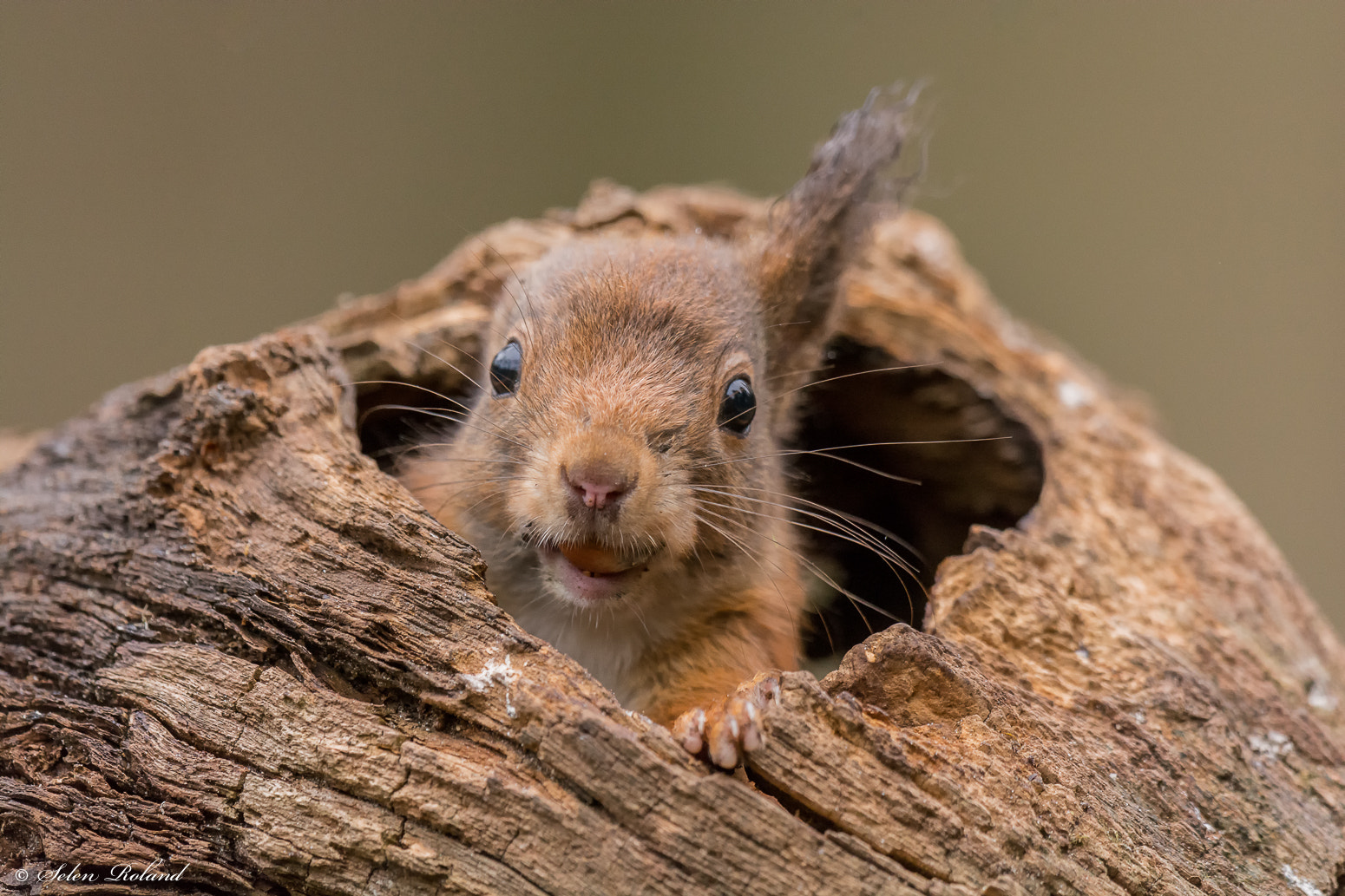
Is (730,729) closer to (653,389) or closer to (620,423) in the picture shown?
(620,423)

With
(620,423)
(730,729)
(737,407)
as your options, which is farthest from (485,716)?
(737,407)

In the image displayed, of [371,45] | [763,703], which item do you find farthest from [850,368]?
[371,45]

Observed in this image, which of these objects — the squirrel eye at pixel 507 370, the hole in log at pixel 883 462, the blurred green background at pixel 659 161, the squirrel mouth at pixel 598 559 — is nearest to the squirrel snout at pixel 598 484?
the squirrel mouth at pixel 598 559

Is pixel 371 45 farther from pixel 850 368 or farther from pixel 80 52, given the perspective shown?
pixel 850 368

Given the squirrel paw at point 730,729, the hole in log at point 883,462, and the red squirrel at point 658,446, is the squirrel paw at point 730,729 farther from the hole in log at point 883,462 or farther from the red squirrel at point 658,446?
the hole in log at point 883,462

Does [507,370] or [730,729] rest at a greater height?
[507,370]

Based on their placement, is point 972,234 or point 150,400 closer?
point 150,400
